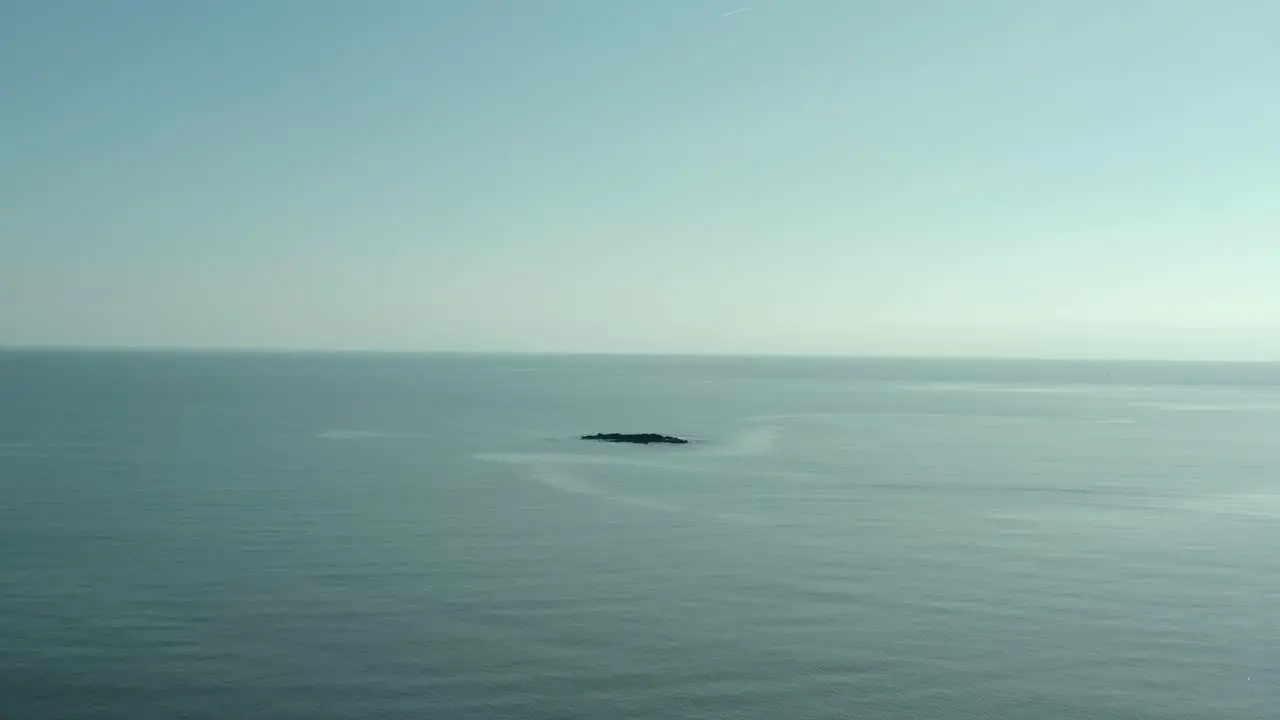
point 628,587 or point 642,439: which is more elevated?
point 642,439

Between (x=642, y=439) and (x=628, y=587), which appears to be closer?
(x=628, y=587)

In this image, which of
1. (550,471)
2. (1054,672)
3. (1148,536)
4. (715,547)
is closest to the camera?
(1054,672)

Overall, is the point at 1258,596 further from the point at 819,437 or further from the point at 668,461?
the point at 819,437

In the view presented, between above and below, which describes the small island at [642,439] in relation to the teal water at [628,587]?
above

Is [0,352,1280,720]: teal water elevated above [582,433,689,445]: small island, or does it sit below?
below

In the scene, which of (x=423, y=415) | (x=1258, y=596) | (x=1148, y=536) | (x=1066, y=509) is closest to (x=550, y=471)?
(x=1066, y=509)

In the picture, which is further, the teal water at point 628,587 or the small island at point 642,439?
the small island at point 642,439

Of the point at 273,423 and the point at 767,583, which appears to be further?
the point at 273,423

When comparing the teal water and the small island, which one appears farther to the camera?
the small island
